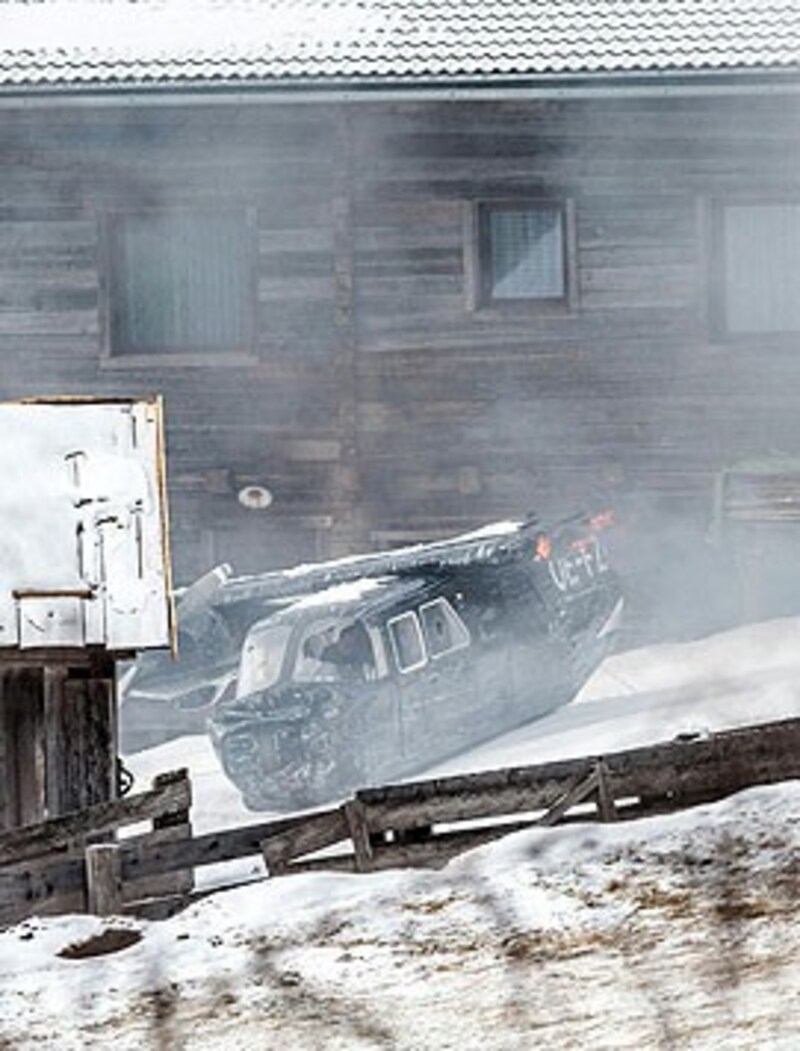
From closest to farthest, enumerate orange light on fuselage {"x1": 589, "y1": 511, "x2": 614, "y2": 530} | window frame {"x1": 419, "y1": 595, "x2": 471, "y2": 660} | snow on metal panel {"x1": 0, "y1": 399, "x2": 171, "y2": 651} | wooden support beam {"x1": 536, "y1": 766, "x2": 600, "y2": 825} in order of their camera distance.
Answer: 1. snow on metal panel {"x1": 0, "y1": 399, "x2": 171, "y2": 651}
2. wooden support beam {"x1": 536, "y1": 766, "x2": 600, "y2": 825}
3. window frame {"x1": 419, "y1": 595, "x2": 471, "y2": 660}
4. orange light on fuselage {"x1": 589, "y1": 511, "x2": 614, "y2": 530}

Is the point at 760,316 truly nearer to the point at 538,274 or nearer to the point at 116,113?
the point at 538,274

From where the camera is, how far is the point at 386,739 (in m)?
15.5

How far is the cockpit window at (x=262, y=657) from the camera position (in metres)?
15.6

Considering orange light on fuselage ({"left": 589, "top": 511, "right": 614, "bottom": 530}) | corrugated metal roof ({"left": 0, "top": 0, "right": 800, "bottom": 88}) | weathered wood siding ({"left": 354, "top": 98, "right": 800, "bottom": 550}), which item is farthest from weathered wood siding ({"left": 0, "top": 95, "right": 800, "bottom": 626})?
orange light on fuselage ({"left": 589, "top": 511, "right": 614, "bottom": 530})

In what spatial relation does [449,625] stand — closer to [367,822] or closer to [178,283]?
[367,822]

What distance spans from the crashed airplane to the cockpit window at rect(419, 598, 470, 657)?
1cm

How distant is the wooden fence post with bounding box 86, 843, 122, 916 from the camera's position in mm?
11102

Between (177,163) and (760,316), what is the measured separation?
494 centimetres

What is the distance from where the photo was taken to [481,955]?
10.1 meters

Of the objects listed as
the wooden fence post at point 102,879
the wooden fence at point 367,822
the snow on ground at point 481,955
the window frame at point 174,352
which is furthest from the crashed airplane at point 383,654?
the wooden fence post at point 102,879

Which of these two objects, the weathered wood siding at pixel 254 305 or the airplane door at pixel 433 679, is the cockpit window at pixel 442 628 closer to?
the airplane door at pixel 433 679

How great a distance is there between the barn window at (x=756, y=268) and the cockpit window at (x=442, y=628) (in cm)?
449

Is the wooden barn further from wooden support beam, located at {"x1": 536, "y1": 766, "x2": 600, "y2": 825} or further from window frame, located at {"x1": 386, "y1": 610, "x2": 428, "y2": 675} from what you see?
wooden support beam, located at {"x1": 536, "y1": 766, "x2": 600, "y2": 825}

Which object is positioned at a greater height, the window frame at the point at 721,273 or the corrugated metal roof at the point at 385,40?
the corrugated metal roof at the point at 385,40
